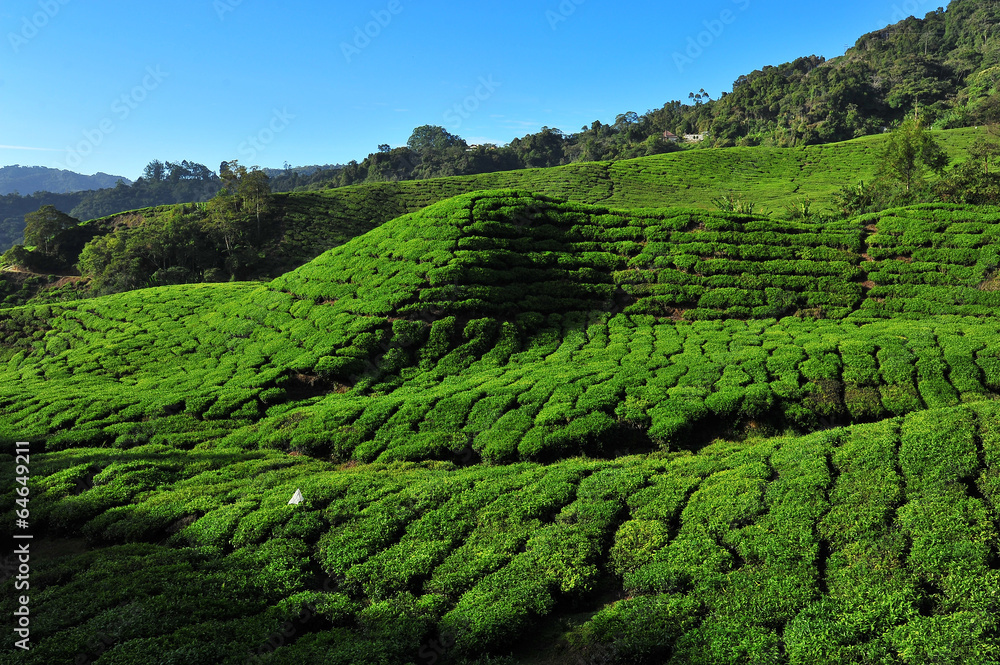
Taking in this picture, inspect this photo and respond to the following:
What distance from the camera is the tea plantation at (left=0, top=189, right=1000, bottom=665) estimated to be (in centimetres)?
861

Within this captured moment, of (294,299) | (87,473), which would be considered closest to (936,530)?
(87,473)

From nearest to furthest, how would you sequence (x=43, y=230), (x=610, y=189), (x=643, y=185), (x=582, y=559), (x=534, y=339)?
(x=582, y=559), (x=534, y=339), (x=43, y=230), (x=643, y=185), (x=610, y=189)

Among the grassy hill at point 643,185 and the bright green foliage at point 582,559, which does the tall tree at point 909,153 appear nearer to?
the grassy hill at point 643,185

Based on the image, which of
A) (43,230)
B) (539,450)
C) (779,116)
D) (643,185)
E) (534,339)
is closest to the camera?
(539,450)

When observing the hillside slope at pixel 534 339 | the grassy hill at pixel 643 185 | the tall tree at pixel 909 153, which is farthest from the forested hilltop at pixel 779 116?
the hillside slope at pixel 534 339

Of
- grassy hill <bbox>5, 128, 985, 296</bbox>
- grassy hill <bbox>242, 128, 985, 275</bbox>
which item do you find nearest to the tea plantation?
grassy hill <bbox>5, 128, 985, 296</bbox>

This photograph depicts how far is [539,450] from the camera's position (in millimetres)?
15469

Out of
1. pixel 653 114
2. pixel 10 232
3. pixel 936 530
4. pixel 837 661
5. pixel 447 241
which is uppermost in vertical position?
pixel 653 114

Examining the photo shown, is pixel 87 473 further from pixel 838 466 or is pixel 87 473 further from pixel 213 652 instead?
pixel 838 466

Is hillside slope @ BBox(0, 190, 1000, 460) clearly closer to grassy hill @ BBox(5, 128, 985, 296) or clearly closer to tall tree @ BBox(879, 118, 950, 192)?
tall tree @ BBox(879, 118, 950, 192)

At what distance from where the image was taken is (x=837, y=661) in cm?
728

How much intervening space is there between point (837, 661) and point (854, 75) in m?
161

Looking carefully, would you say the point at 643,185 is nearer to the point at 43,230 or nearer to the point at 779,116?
the point at 779,116

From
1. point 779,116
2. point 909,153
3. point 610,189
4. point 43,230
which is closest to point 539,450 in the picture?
point 909,153
